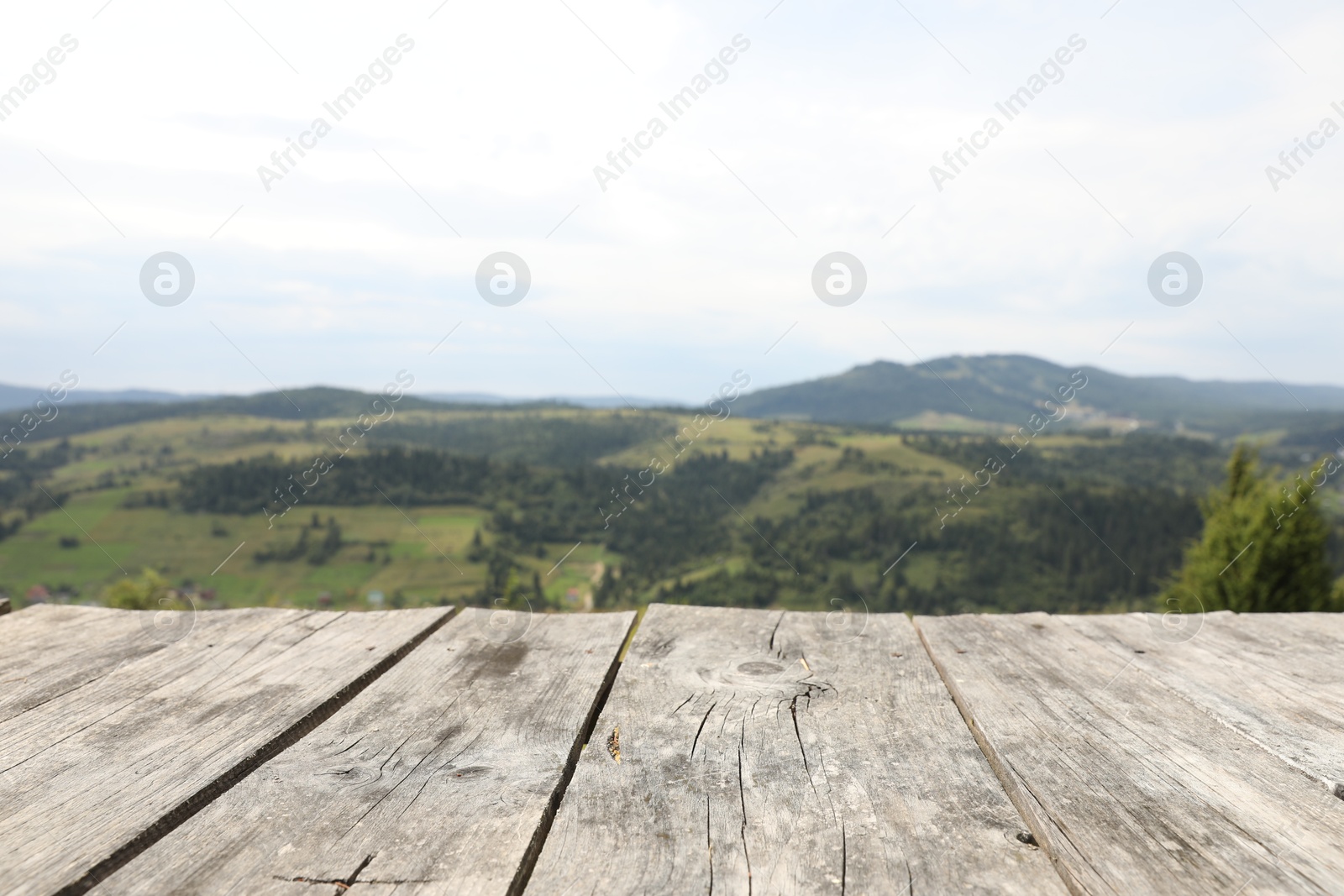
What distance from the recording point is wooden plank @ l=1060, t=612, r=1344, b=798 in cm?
204

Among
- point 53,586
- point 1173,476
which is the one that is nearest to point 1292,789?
point 53,586

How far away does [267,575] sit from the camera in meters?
101

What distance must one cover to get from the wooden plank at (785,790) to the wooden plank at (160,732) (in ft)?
2.66

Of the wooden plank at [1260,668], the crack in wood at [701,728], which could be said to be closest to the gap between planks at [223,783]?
the crack in wood at [701,728]

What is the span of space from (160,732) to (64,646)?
3.47ft

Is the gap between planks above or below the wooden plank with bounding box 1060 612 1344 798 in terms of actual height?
above

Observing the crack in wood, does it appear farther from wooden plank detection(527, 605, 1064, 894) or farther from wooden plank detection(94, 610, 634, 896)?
wooden plank detection(94, 610, 634, 896)

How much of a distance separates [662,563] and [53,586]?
76.6 metres

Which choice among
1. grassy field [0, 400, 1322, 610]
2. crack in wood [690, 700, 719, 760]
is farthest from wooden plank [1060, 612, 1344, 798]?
grassy field [0, 400, 1322, 610]

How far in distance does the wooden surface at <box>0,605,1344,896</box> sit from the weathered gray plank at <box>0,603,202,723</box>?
0.02 metres

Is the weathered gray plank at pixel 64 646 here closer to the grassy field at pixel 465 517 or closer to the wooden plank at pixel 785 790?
the wooden plank at pixel 785 790

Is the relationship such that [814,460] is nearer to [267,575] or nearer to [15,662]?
Result: [267,575]

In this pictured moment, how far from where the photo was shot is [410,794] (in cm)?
168

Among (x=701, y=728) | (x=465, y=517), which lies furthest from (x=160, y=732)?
(x=465, y=517)
